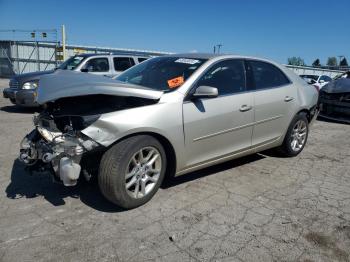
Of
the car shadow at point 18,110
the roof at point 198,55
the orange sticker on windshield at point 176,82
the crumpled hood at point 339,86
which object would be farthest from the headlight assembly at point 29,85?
the crumpled hood at point 339,86

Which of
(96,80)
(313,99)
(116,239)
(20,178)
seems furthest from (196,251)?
(313,99)

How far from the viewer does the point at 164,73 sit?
4207mm

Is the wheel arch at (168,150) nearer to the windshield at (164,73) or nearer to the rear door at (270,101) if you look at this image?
the windshield at (164,73)

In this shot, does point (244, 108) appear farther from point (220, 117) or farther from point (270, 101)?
point (270, 101)

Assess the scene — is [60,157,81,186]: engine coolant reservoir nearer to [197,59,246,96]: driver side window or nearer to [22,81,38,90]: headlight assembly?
[197,59,246,96]: driver side window

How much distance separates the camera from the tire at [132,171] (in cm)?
320

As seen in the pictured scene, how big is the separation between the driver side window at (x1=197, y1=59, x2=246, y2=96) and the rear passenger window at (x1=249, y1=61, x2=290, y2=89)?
0.88ft

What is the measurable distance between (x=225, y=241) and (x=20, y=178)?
8.99ft

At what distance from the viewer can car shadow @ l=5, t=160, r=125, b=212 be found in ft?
11.9

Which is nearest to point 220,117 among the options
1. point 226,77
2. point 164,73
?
point 226,77

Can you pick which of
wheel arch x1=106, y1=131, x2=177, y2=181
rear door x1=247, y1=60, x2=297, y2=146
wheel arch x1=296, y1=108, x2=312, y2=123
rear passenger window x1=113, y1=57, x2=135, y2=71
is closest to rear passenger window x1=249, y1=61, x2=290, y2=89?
rear door x1=247, y1=60, x2=297, y2=146

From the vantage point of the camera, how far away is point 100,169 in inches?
127

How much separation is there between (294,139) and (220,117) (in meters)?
2.08

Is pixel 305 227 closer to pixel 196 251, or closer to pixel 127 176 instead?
pixel 196 251
